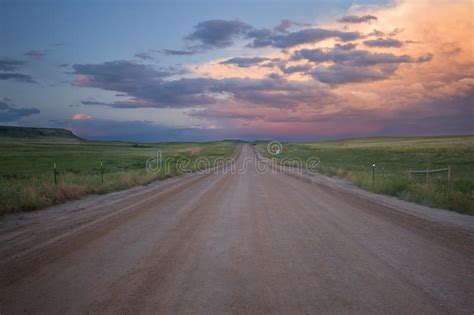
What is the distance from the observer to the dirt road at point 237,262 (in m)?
4.57

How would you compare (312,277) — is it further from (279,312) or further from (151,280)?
(151,280)

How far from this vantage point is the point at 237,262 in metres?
6.19

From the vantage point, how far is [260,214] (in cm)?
1102

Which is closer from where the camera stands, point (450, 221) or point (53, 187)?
point (450, 221)

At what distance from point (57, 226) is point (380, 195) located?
1256 centimetres

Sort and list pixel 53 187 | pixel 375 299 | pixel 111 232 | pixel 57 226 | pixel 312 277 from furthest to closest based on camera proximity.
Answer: pixel 53 187
pixel 57 226
pixel 111 232
pixel 312 277
pixel 375 299

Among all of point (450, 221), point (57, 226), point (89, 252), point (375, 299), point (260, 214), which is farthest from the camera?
point (260, 214)

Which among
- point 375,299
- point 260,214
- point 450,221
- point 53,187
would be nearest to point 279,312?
point 375,299

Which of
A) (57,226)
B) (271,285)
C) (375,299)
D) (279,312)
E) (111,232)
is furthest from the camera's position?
(57,226)

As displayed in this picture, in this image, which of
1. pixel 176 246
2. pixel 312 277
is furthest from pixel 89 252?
pixel 312 277

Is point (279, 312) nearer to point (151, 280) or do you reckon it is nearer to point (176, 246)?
point (151, 280)

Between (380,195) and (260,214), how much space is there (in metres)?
7.49

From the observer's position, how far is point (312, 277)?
5.43 m

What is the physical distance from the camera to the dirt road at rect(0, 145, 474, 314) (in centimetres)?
457
